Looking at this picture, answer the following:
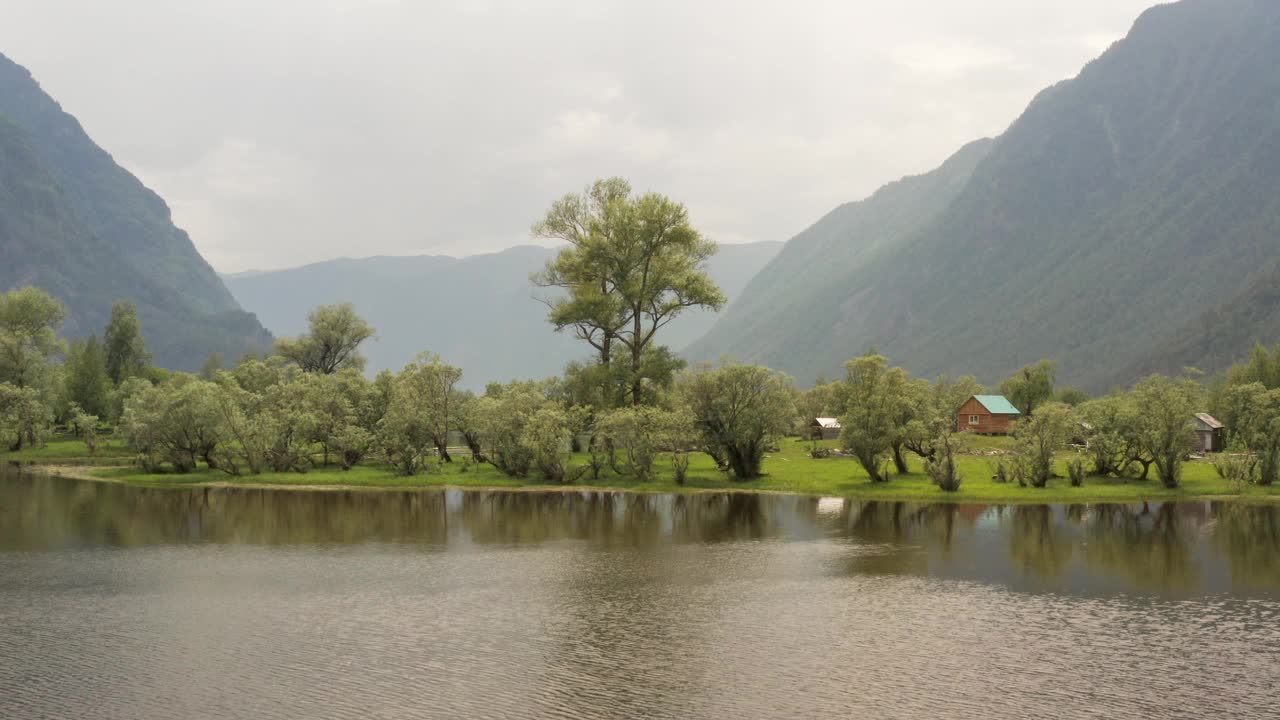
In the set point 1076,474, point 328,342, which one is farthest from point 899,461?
point 328,342

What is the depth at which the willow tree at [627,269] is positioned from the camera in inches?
3174

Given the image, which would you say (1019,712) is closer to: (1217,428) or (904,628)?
(904,628)

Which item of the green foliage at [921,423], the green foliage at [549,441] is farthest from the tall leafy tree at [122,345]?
the green foliage at [921,423]

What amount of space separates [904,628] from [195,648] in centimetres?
2195

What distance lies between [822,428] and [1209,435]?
43.0 m

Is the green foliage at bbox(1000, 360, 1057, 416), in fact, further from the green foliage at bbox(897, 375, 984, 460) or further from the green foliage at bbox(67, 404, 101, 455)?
Result: the green foliage at bbox(67, 404, 101, 455)

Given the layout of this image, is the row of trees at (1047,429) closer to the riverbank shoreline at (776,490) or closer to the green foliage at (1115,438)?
the green foliage at (1115,438)

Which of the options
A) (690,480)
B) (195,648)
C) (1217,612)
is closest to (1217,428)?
(690,480)

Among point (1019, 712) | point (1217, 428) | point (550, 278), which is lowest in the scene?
point (1019, 712)

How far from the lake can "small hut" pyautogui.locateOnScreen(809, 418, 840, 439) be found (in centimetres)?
6559

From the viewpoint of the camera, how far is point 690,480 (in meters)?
69.3

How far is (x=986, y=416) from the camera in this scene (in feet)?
385

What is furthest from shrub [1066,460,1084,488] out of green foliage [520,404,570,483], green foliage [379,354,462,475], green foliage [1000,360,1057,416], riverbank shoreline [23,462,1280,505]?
green foliage [1000,360,1057,416]

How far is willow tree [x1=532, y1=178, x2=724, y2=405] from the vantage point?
80.6 m
